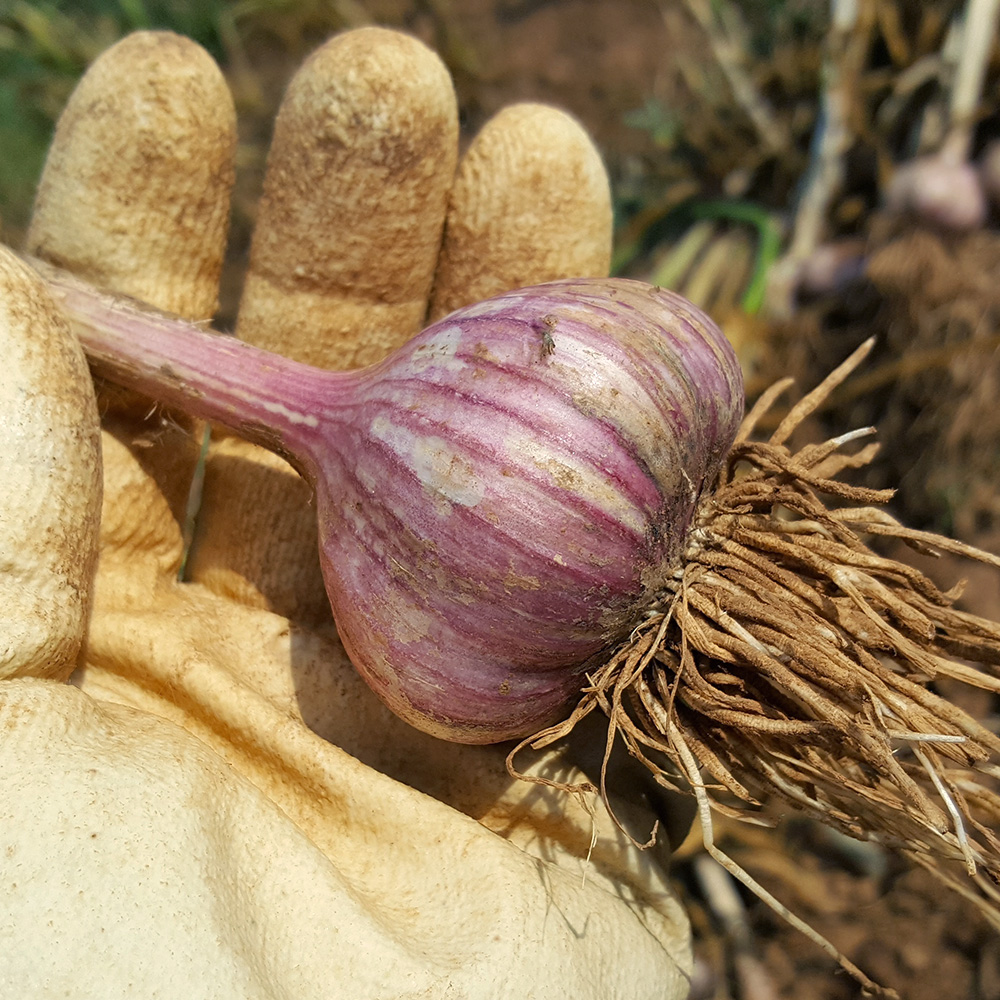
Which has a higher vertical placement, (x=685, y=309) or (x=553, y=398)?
(x=685, y=309)

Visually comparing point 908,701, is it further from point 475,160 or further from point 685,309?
point 475,160

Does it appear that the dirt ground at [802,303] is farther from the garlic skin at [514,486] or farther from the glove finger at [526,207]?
the garlic skin at [514,486]

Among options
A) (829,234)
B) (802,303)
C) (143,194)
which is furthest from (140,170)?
(829,234)

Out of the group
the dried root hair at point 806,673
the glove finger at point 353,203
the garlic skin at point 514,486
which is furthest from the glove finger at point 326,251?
the dried root hair at point 806,673

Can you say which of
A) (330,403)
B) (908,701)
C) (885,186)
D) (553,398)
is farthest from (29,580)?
(885,186)

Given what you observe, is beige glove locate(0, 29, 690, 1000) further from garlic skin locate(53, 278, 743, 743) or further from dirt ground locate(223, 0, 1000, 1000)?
dirt ground locate(223, 0, 1000, 1000)

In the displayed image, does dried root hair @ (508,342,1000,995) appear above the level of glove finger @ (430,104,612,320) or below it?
below

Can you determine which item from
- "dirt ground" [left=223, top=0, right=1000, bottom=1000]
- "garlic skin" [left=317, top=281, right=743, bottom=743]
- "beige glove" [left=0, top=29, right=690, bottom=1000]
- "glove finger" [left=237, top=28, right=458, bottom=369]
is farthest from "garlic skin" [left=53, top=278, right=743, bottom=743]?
"dirt ground" [left=223, top=0, right=1000, bottom=1000]
